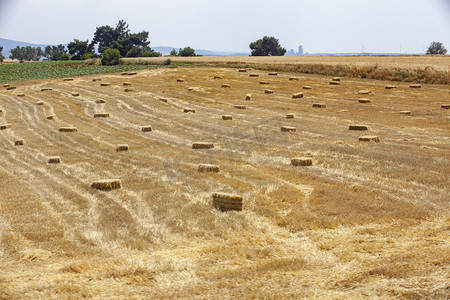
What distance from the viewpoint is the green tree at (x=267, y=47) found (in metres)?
156

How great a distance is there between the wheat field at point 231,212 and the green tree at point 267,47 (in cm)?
12893

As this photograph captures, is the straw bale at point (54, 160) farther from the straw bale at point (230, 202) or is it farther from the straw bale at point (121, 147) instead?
the straw bale at point (230, 202)

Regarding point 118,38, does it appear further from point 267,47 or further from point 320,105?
point 320,105

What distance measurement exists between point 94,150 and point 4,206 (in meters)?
7.89

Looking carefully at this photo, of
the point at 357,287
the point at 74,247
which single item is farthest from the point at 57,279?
the point at 357,287

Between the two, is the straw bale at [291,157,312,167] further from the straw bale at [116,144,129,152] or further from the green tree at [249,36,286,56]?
the green tree at [249,36,286,56]

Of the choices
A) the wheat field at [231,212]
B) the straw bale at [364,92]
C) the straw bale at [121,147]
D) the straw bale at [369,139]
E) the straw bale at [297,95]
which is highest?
the straw bale at [364,92]

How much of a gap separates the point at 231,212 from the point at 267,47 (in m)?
147

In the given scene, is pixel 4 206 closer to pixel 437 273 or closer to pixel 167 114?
pixel 437 273

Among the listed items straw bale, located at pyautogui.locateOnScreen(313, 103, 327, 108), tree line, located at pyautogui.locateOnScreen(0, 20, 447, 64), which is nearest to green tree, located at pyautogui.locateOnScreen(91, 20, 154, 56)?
tree line, located at pyautogui.locateOnScreen(0, 20, 447, 64)

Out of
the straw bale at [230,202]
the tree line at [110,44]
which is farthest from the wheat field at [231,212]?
the tree line at [110,44]

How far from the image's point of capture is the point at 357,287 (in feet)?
28.1

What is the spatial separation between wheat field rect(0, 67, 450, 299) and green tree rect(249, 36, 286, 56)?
423 ft

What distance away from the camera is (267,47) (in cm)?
15550
